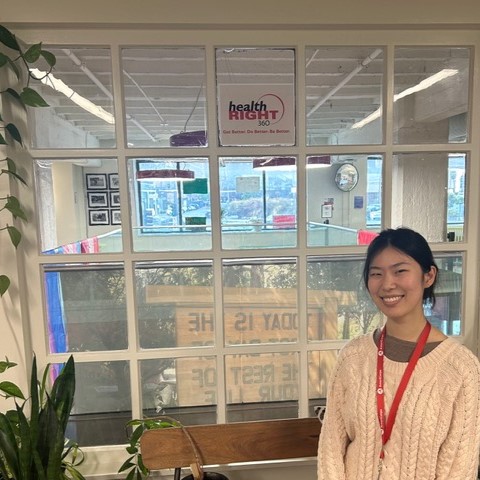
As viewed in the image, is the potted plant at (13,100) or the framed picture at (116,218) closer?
the potted plant at (13,100)

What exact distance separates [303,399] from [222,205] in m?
0.97

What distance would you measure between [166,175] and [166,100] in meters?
0.32

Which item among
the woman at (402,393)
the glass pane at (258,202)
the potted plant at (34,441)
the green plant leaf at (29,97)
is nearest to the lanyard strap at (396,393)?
the woman at (402,393)

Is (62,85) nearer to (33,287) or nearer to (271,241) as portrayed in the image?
(33,287)

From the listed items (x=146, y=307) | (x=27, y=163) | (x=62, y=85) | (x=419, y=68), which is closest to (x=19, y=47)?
(x=62, y=85)

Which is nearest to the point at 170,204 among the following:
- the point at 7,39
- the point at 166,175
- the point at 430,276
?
the point at 166,175

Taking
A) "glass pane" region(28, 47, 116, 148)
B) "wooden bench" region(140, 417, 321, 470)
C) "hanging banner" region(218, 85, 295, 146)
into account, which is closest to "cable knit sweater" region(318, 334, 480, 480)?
"wooden bench" region(140, 417, 321, 470)

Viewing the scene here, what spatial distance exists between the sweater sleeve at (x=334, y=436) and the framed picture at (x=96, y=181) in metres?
1.17

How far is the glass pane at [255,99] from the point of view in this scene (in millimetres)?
1651

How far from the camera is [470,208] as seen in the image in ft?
5.73

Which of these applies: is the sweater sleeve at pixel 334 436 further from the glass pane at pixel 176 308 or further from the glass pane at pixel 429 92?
the glass pane at pixel 429 92

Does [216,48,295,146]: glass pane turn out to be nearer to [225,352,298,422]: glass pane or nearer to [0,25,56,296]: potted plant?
[0,25,56,296]: potted plant

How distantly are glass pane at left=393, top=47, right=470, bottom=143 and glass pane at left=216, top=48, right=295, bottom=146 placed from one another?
482mm

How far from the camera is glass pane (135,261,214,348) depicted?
69.5 inches
